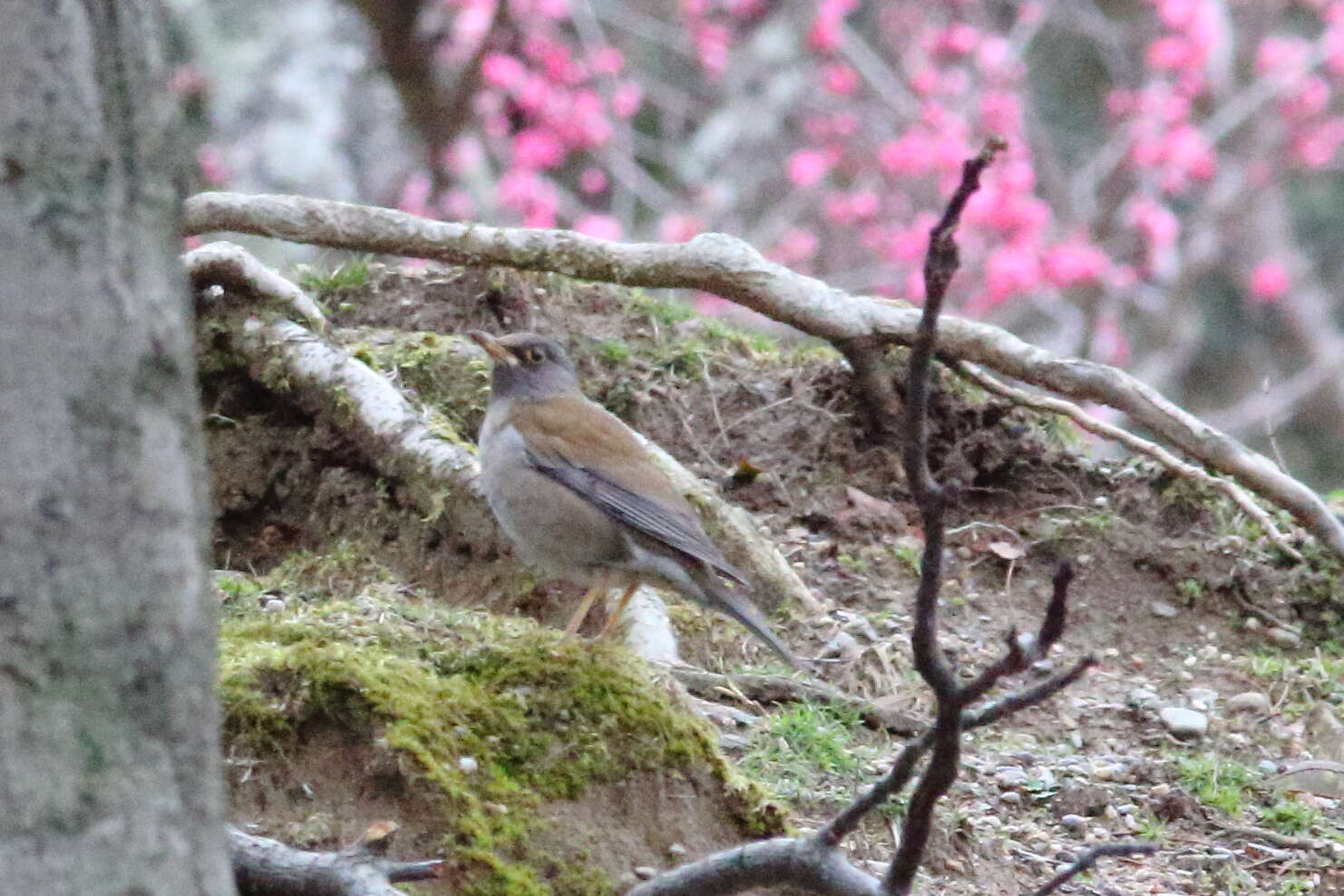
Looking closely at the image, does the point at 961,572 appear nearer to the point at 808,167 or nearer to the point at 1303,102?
the point at 808,167

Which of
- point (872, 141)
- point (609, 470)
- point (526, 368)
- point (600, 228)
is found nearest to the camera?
point (609, 470)

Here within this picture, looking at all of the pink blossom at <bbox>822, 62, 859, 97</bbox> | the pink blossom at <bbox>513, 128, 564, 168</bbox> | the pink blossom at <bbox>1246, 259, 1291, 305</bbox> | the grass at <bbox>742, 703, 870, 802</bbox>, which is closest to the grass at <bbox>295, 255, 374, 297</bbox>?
the grass at <bbox>742, 703, 870, 802</bbox>

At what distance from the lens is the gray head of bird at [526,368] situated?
534 cm

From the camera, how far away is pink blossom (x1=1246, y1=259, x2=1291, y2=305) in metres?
14.8

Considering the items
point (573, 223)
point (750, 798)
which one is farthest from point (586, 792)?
point (573, 223)

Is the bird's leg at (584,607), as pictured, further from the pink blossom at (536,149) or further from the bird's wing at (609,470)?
the pink blossom at (536,149)

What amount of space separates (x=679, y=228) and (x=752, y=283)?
6971mm

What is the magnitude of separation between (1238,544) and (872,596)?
141 centimetres

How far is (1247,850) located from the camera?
449 cm

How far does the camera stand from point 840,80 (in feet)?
46.6

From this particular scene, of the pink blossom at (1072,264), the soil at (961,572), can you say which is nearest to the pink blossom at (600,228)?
the pink blossom at (1072,264)

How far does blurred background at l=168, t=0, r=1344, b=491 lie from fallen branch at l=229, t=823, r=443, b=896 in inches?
378

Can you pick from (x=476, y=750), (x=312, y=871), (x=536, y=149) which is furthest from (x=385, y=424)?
(x=536, y=149)

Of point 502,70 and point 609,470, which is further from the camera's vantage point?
point 502,70
